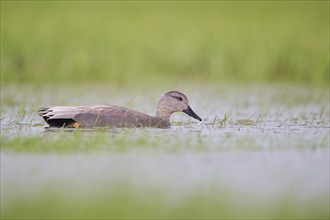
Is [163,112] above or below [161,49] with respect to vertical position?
below

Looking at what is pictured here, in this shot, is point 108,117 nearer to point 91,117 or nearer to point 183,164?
point 91,117

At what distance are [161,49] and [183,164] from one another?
7245 mm

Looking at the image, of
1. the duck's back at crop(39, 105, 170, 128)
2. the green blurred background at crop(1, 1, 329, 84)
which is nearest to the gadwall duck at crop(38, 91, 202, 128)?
the duck's back at crop(39, 105, 170, 128)

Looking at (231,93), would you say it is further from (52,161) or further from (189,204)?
(189,204)

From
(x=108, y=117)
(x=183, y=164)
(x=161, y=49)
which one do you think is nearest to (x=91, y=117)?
(x=108, y=117)

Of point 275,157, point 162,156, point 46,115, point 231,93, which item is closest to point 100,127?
point 46,115

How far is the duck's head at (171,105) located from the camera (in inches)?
359

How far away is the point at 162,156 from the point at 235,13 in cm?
1058

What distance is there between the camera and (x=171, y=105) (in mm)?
9133

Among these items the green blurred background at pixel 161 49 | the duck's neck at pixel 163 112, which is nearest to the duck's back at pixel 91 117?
the duck's neck at pixel 163 112

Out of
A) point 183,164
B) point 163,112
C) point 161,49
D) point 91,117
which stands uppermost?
point 161,49

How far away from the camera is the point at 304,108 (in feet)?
34.3

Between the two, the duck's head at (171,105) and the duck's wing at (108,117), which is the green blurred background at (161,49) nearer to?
the duck's head at (171,105)

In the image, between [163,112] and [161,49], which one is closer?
[163,112]
